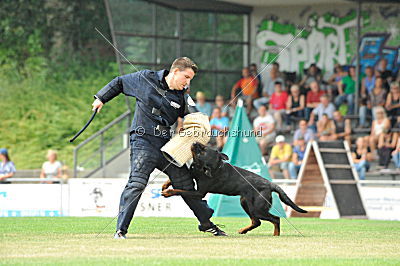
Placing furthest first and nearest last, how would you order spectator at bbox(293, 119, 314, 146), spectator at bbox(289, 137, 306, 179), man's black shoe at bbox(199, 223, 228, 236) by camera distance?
1. spectator at bbox(293, 119, 314, 146)
2. spectator at bbox(289, 137, 306, 179)
3. man's black shoe at bbox(199, 223, 228, 236)

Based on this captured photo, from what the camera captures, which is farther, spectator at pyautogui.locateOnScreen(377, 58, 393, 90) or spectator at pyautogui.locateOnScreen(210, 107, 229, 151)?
spectator at pyautogui.locateOnScreen(377, 58, 393, 90)

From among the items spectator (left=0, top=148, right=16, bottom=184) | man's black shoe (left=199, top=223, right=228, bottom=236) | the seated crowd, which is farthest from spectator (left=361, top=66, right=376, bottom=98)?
man's black shoe (left=199, top=223, right=228, bottom=236)

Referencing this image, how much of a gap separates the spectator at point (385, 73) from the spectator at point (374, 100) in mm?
203

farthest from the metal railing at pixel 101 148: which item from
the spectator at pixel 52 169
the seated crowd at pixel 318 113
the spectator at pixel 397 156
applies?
the spectator at pixel 397 156

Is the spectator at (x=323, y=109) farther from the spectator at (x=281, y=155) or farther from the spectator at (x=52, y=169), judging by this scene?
the spectator at (x=52, y=169)

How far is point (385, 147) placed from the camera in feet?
63.5

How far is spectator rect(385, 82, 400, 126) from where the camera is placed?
20469 millimetres

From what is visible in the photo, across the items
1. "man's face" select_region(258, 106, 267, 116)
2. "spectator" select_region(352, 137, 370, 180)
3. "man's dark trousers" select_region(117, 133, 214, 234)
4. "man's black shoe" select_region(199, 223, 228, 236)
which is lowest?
"man's black shoe" select_region(199, 223, 228, 236)

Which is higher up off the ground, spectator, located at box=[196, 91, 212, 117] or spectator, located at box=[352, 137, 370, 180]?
spectator, located at box=[196, 91, 212, 117]

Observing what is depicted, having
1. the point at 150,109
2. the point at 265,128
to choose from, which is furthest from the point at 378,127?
the point at 150,109

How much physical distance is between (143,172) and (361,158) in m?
10.8

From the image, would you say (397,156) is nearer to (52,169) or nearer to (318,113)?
(318,113)

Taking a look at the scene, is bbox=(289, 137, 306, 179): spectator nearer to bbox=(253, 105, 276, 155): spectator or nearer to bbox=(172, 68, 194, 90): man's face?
bbox=(253, 105, 276, 155): spectator

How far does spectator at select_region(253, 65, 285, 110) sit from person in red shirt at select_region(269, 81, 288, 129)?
45 centimetres
